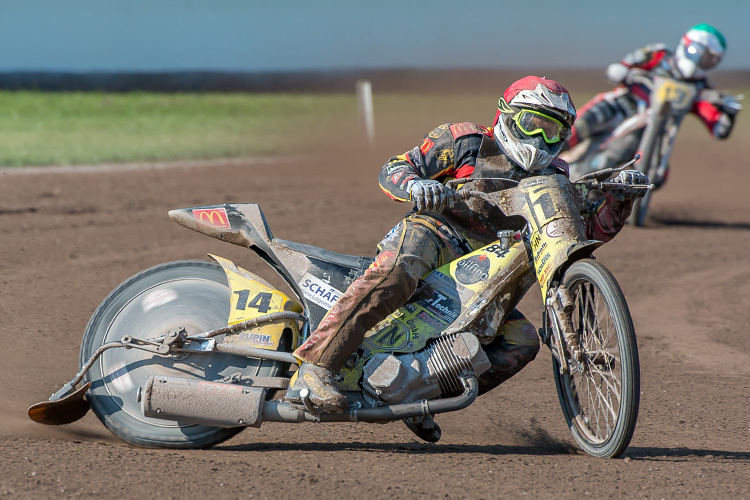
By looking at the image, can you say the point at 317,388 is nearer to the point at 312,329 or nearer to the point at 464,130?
the point at 312,329

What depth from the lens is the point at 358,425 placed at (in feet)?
15.9

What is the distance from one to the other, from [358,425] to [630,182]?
1.86 m

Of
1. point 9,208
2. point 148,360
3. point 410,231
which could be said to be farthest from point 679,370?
point 9,208

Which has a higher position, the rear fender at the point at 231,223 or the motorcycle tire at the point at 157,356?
the rear fender at the point at 231,223

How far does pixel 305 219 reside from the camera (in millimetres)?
10922

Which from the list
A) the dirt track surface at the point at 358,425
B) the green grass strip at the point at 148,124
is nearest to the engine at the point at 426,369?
the dirt track surface at the point at 358,425

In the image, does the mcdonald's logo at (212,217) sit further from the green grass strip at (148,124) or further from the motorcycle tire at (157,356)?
the green grass strip at (148,124)

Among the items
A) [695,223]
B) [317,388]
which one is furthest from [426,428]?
[695,223]

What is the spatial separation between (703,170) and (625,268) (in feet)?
39.0

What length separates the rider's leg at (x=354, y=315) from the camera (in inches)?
158

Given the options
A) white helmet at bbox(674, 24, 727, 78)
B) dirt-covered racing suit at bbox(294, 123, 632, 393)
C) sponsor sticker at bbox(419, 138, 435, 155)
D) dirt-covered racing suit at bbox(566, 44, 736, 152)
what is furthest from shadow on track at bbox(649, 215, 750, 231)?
sponsor sticker at bbox(419, 138, 435, 155)

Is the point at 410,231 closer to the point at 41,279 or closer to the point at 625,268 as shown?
the point at 41,279

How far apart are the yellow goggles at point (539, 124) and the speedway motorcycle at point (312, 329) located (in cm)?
29

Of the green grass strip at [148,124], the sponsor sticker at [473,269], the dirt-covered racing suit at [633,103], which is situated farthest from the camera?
the green grass strip at [148,124]
